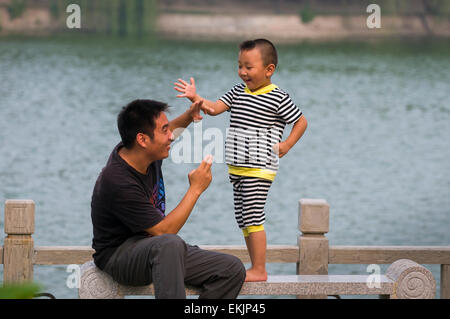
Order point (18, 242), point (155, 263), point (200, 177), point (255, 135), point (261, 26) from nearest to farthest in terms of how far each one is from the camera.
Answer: point (155, 263)
point (200, 177)
point (255, 135)
point (18, 242)
point (261, 26)

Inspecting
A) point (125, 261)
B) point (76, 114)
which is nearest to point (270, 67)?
point (125, 261)

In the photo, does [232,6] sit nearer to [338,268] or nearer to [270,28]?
[270,28]

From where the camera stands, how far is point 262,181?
152 inches

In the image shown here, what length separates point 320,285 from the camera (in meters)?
3.79

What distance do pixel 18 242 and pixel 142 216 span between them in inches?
48.6

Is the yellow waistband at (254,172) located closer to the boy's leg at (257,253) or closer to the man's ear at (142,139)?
the boy's leg at (257,253)

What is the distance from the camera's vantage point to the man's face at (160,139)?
3.62 m

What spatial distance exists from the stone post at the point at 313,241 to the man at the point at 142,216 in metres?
1.07

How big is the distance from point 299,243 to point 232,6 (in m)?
50.6

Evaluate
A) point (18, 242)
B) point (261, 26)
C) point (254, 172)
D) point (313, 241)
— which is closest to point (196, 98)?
point (254, 172)

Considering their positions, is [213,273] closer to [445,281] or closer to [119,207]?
[119,207]

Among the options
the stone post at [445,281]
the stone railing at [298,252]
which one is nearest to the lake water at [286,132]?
the stone railing at [298,252]

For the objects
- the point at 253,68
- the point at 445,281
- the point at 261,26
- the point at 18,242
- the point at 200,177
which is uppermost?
the point at 261,26

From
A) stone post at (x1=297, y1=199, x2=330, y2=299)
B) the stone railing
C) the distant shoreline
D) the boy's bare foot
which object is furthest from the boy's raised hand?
the distant shoreline
